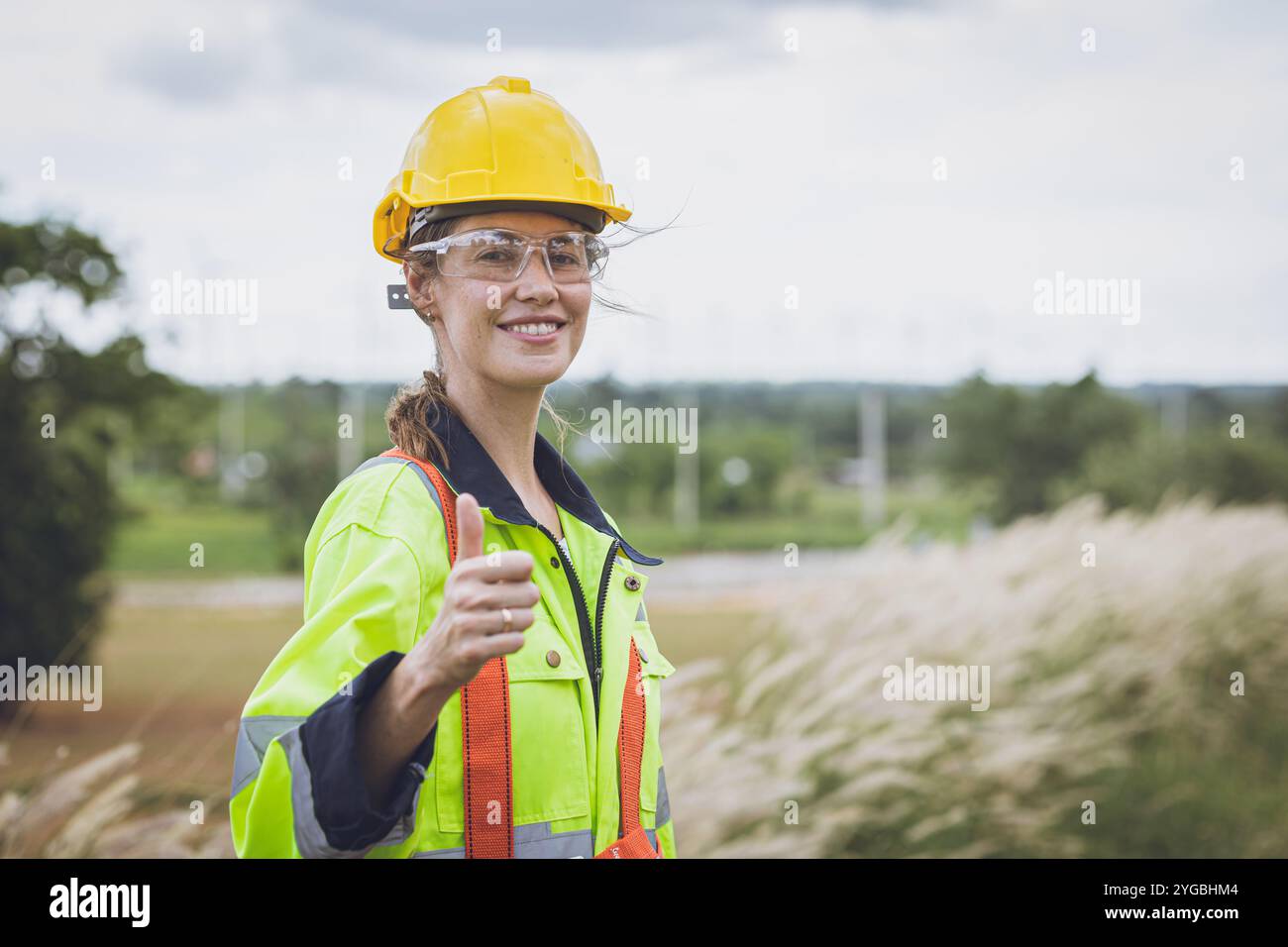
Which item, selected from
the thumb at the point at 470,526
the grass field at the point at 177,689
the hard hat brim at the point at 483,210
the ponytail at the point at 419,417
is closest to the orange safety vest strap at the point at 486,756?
the ponytail at the point at 419,417

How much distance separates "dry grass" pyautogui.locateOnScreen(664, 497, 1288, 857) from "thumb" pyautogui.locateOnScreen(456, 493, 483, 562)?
331 cm

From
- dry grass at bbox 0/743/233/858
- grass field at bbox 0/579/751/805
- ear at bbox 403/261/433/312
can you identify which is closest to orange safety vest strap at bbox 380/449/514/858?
ear at bbox 403/261/433/312

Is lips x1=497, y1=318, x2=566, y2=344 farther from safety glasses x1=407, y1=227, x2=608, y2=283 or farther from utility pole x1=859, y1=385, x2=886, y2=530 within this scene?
utility pole x1=859, y1=385, x2=886, y2=530

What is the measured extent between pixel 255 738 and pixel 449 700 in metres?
0.29

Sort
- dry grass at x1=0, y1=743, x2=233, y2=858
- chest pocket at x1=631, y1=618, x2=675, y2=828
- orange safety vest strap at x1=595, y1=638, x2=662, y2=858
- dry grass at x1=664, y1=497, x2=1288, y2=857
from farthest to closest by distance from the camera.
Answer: dry grass at x1=664, y1=497, x2=1288, y2=857 → dry grass at x1=0, y1=743, x2=233, y2=858 → chest pocket at x1=631, y1=618, x2=675, y2=828 → orange safety vest strap at x1=595, y1=638, x2=662, y2=858

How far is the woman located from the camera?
1712 millimetres

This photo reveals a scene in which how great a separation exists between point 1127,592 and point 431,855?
6288 mm

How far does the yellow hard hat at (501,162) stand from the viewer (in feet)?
7.09

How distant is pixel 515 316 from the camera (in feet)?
7.04

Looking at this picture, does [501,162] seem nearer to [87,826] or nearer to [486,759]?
[486,759]

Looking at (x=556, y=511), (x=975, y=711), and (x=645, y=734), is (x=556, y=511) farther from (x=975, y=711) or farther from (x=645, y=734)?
(x=975, y=711)

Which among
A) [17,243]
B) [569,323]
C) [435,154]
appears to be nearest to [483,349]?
[569,323]

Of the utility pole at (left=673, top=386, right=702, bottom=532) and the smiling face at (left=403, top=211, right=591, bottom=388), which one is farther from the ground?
the utility pole at (left=673, top=386, right=702, bottom=532)

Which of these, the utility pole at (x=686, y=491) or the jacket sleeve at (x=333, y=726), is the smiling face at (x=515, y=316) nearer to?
the jacket sleeve at (x=333, y=726)
